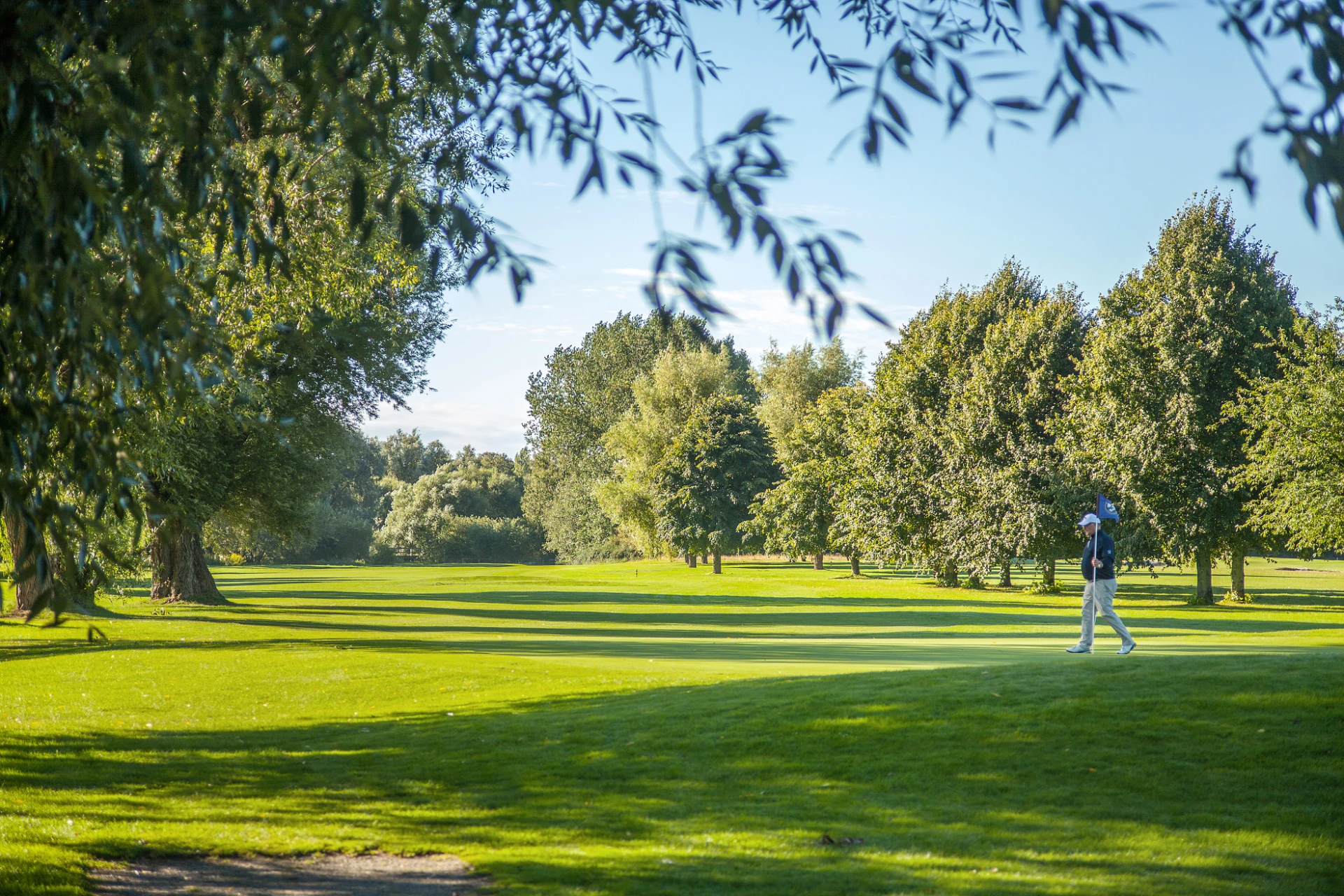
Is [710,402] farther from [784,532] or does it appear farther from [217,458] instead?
[217,458]

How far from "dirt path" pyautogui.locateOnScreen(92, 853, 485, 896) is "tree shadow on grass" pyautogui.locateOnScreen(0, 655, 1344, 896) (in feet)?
0.91

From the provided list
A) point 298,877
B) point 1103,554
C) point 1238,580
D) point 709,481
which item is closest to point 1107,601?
point 1103,554

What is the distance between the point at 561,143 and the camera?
5.12 metres

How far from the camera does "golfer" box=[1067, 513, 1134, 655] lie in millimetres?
16016

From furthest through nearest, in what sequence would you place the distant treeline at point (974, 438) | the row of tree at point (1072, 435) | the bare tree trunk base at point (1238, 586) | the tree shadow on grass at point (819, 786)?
the bare tree trunk base at point (1238, 586), the row of tree at point (1072, 435), the distant treeline at point (974, 438), the tree shadow on grass at point (819, 786)

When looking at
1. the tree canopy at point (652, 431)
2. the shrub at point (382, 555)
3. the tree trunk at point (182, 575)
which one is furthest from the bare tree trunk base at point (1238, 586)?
the shrub at point (382, 555)

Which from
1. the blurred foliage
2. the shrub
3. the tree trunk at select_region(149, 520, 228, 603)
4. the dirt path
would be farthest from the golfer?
the shrub

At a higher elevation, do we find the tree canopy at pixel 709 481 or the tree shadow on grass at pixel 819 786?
the tree canopy at pixel 709 481

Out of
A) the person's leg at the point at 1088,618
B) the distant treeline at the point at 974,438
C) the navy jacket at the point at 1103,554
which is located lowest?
the person's leg at the point at 1088,618

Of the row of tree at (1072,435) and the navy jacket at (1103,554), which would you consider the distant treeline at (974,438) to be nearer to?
the row of tree at (1072,435)

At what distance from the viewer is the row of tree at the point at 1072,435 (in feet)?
115

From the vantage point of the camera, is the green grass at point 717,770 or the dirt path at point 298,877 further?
the green grass at point 717,770

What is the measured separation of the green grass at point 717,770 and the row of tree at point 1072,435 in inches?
798

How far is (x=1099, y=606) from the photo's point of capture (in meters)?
16.2
